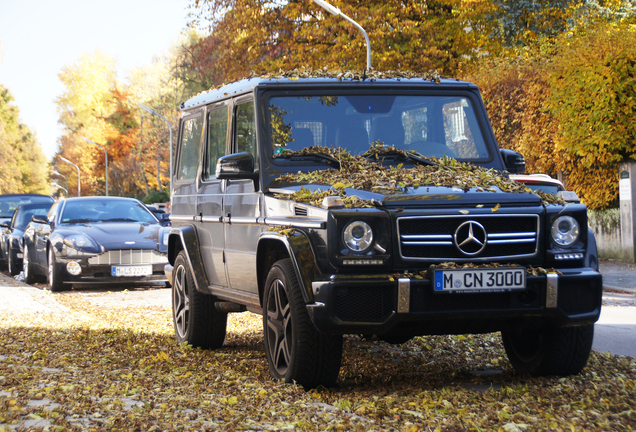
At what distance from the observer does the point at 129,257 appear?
14531 millimetres

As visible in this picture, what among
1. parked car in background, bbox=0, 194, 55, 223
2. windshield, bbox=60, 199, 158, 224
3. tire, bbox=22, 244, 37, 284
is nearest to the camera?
windshield, bbox=60, 199, 158, 224

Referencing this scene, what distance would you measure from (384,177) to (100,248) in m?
9.57

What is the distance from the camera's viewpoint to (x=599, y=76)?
57.3 ft

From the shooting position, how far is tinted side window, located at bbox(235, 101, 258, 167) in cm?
660

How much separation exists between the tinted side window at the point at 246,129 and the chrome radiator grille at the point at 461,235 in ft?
5.54

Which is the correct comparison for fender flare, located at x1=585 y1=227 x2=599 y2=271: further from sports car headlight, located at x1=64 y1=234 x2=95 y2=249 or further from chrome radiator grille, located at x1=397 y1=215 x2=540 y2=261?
sports car headlight, located at x1=64 y1=234 x2=95 y2=249

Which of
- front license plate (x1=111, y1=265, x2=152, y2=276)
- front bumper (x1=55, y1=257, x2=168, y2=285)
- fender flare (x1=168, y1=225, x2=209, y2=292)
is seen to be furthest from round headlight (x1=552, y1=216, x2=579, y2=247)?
front license plate (x1=111, y1=265, x2=152, y2=276)

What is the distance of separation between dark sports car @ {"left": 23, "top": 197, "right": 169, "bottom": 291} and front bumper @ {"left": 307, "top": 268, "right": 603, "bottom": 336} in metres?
9.74

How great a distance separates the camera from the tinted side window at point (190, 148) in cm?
809

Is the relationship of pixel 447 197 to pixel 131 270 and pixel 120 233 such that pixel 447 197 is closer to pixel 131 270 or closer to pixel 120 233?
pixel 131 270

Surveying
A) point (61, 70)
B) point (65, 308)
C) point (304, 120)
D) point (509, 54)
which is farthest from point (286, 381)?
point (61, 70)

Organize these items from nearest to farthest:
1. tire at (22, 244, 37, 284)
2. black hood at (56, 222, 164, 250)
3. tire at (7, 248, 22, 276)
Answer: black hood at (56, 222, 164, 250) → tire at (22, 244, 37, 284) → tire at (7, 248, 22, 276)

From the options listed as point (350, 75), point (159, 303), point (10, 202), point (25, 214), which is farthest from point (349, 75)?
point (10, 202)

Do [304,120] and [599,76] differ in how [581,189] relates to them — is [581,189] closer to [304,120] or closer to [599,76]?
[599,76]
